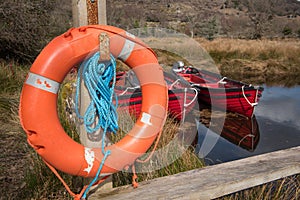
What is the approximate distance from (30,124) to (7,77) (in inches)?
200

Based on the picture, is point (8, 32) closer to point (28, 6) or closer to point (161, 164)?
point (28, 6)

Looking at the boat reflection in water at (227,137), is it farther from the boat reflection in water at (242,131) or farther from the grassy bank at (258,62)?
the grassy bank at (258,62)

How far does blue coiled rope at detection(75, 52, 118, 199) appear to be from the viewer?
1.59 m

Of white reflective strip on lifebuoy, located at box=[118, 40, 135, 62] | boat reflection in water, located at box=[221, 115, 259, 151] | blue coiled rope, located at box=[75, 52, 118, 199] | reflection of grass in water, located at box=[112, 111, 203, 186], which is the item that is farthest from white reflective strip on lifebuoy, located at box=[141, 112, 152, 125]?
boat reflection in water, located at box=[221, 115, 259, 151]

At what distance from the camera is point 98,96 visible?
5.54ft

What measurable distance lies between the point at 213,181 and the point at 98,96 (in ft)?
2.77

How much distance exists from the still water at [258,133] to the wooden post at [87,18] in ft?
10.0

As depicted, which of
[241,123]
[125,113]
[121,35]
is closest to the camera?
[121,35]

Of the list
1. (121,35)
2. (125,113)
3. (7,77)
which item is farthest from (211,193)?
(7,77)

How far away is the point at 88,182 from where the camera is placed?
1679 mm

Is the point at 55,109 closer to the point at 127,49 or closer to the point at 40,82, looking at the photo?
the point at 40,82

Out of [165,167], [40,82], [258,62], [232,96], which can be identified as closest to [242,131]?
[232,96]

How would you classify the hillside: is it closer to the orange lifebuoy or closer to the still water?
the still water

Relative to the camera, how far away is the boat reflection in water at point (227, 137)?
528cm
